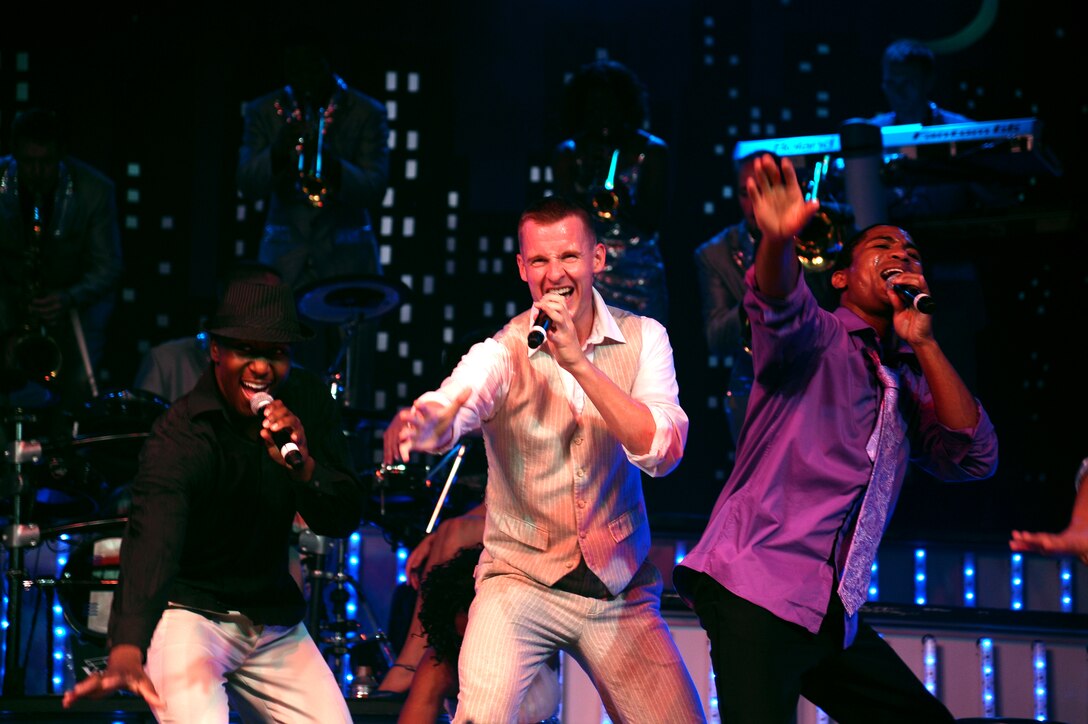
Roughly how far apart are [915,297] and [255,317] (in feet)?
7.29

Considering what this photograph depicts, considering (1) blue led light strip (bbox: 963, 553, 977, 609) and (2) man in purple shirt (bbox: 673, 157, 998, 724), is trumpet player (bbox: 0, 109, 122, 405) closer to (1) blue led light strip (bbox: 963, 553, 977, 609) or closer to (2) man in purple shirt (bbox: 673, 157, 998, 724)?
(2) man in purple shirt (bbox: 673, 157, 998, 724)

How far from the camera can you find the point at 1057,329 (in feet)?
26.1

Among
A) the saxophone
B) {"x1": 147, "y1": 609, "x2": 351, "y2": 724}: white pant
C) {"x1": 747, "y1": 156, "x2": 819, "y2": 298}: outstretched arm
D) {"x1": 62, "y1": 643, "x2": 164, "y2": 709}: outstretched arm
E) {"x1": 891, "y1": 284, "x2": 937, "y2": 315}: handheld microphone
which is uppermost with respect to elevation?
{"x1": 747, "y1": 156, "x2": 819, "y2": 298}: outstretched arm

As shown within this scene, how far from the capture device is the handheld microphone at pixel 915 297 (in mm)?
3977

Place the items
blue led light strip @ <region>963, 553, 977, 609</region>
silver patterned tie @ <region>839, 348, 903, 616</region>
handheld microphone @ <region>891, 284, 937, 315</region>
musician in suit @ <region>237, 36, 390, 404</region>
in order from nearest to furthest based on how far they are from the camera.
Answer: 1. silver patterned tie @ <region>839, 348, 903, 616</region>
2. handheld microphone @ <region>891, 284, 937, 315</region>
3. blue led light strip @ <region>963, 553, 977, 609</region>
4. musician in suit @ <region>237, 36, 390, 404</region>

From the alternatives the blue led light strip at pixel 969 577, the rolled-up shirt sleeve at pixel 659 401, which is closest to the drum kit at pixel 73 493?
the rolled-up shirt sleeve at pixel 659 401

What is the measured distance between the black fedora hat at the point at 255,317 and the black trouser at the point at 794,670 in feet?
5.56

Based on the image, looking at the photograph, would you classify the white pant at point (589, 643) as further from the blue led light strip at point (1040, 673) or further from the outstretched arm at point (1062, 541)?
the blue led light strip at point (1040, 673)

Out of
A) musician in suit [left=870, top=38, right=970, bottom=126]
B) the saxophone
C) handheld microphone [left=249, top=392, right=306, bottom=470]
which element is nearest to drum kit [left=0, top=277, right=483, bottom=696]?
the saxophone

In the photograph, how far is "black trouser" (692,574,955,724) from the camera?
3742 mm

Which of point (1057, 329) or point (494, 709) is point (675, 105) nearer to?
point (1057, 329)

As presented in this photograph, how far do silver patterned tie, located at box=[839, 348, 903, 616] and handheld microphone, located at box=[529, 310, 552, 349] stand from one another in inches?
42.9

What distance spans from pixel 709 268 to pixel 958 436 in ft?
11.3

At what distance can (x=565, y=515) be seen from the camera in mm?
4156
